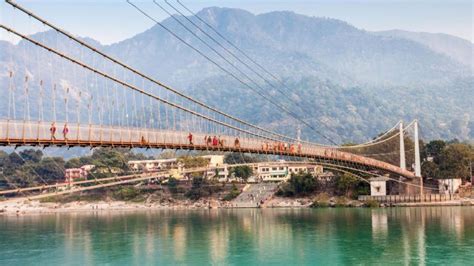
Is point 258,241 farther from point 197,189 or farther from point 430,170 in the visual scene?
point 197,189

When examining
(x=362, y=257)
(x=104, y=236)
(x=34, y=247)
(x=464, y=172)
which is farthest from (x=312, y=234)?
(x=464, y=172)

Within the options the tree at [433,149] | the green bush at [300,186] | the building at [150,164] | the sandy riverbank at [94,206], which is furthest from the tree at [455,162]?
the building at [150,164]

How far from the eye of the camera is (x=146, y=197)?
392 ft

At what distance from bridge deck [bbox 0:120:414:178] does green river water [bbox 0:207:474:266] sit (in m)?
7.46

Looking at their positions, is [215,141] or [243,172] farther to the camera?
[243,172]

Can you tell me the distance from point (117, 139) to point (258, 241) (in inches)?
820

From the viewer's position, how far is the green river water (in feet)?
145

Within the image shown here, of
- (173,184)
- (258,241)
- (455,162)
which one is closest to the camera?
(258,241)

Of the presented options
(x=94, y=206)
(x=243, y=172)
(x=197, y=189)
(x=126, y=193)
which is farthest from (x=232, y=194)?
(x=94, y=206)

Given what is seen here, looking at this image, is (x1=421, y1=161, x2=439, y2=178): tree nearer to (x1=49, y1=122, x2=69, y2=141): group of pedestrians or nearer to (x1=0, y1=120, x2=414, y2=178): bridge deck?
(x1=0, y1=120, x2=414, y2=178): bridge deck

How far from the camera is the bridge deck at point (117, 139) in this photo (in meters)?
29.5

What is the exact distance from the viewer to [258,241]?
2140 inches

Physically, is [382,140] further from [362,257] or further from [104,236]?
[362,257]

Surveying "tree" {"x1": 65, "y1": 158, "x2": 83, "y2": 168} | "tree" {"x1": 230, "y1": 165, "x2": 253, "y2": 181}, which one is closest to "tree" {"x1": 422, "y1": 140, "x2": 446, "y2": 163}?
"tree" {"x1": 230, "y1": 165, "x2": 253, "y2": 181}
